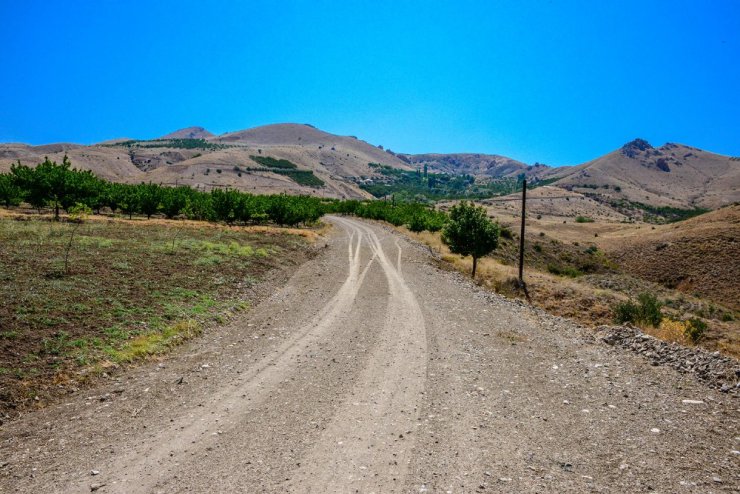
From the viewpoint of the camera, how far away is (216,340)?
14172 mm

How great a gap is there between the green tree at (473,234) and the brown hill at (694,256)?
110 ft

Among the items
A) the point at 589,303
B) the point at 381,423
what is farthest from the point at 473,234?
the point at 381,423

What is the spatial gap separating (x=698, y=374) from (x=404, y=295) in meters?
13.9

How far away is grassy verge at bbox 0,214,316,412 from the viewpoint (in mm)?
10469

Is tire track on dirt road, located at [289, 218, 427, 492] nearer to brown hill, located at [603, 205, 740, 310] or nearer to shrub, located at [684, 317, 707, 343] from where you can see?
shrub, located at [684, 317, 707, 343]

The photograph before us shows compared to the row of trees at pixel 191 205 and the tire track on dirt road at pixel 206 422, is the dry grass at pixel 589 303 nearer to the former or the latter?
the row of trees at pixel 191 205

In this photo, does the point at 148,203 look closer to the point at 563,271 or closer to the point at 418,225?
the point at 418,225

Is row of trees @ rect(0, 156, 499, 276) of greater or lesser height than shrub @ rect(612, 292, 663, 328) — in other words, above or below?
above

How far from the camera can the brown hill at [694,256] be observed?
53.2 m

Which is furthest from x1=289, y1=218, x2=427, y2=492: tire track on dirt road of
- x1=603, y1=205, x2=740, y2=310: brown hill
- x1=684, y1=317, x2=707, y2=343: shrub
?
x1=603, y1=205, x2=740, y2=310: brown hill

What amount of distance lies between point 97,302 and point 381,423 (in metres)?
11.6

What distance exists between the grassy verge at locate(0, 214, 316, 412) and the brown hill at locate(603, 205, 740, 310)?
183ft

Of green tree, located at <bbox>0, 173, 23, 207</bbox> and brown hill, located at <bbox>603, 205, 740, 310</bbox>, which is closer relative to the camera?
brown hill, located at <bbox>603, 205, 740, 310</bbox>

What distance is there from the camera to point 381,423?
882 cm
